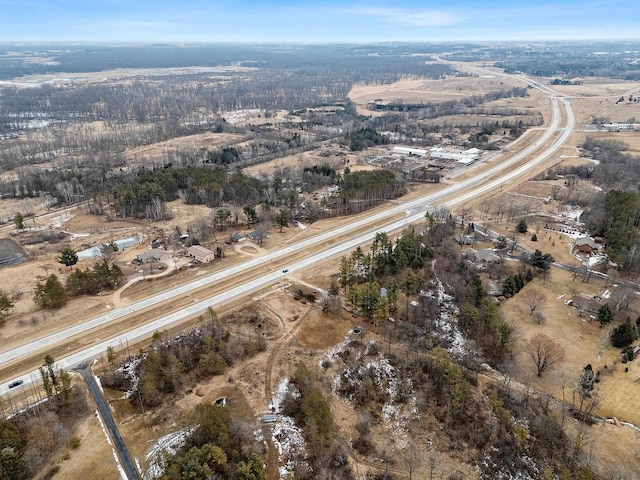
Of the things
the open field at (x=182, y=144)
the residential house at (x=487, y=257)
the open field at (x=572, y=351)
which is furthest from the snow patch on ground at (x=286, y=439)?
the open field at (x=182, y=144)

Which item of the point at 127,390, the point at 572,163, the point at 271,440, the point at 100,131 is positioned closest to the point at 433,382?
the point at 271,440

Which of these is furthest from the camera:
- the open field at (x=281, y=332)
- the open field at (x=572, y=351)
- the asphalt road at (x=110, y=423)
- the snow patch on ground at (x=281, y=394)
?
the open field at (x=572, y=351)

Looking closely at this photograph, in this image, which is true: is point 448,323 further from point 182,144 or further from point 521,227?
point 182,144

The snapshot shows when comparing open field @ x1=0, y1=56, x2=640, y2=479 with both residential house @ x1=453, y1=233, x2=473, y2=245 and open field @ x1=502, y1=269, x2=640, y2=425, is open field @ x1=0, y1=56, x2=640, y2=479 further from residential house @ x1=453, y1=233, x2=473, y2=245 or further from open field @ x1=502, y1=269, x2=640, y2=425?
residential house @ x1=453, y1=233, x2=473, y2=245

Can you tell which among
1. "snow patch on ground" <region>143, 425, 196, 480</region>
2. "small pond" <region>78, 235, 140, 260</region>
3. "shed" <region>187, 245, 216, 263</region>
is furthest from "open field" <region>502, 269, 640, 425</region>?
"small pond" <region>78, 235, 140, 260</region>

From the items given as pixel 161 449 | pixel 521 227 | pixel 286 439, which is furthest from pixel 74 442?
pixel 521 227

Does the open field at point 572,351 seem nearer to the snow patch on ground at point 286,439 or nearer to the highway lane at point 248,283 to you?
the snow patch on ground at point 286,439
